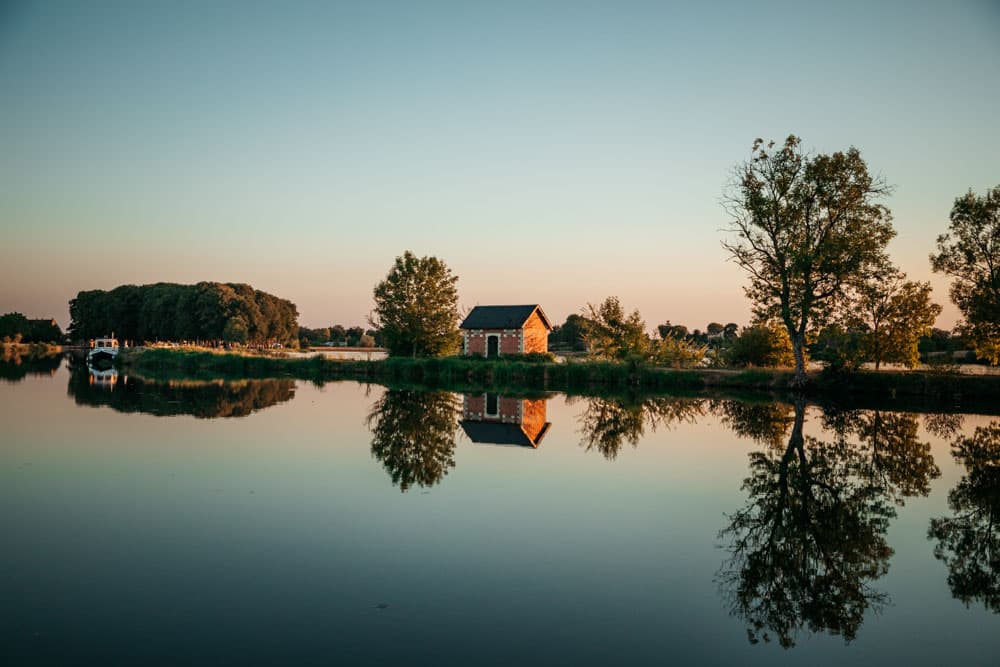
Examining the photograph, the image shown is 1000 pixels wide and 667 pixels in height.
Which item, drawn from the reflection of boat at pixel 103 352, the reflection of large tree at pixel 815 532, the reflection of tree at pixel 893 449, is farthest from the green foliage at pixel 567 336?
the reflection of large tree at pixel 815 532

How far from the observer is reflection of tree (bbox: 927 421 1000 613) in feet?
21.2

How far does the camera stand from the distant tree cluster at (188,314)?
267 feet

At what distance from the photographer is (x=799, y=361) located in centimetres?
2916

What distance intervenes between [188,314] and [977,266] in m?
82.7

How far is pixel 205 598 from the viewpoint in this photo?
18.2 feet

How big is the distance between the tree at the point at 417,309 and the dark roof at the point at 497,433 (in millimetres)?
26615

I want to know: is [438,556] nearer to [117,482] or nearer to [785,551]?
[785,551]

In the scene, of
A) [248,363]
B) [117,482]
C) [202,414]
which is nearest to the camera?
[117,482]

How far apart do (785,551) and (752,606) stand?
1.75m

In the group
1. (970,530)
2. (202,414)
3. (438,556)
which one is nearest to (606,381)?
(202,414)

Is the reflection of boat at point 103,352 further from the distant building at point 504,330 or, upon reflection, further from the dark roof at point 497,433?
the dark roof at point 497,433

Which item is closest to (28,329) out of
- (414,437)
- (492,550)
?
(414,437)

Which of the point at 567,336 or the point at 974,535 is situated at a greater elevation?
the point at 567,336

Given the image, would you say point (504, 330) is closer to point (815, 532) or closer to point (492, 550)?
point (815, 532)
